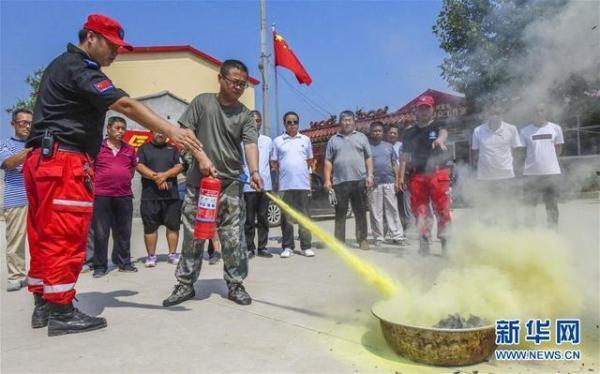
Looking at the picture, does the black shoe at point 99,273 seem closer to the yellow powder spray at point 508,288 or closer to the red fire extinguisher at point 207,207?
the red fire extinguisher at point 207,207

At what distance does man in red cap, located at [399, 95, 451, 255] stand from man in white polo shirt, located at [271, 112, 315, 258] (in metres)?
1.59

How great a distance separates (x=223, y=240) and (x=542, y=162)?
16.4 feet

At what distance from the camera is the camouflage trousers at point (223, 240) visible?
13.7 ft

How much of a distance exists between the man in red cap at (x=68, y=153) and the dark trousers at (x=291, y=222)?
3416 millimetres

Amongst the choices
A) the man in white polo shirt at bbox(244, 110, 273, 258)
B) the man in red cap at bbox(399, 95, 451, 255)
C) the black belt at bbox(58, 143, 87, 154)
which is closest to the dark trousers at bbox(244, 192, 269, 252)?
the man in white polo shirt at bbox(244, 110, 273, 258)

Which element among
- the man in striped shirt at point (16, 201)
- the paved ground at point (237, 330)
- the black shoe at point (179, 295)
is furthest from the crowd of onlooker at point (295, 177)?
the black shoe at point (179, 295)

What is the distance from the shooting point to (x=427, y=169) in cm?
614

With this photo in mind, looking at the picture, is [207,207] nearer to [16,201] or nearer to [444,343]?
[444,343]

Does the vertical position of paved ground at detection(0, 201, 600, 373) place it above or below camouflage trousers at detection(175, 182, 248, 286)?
below

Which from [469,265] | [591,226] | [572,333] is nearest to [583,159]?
[591,226]

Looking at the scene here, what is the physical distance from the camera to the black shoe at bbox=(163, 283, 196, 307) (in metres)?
4.09

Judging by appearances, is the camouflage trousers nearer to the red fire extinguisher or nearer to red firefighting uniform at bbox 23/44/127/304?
the red fire extinguisher

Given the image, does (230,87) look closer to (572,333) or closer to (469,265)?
(469,265)

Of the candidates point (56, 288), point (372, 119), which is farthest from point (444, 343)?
point (372, 119)
